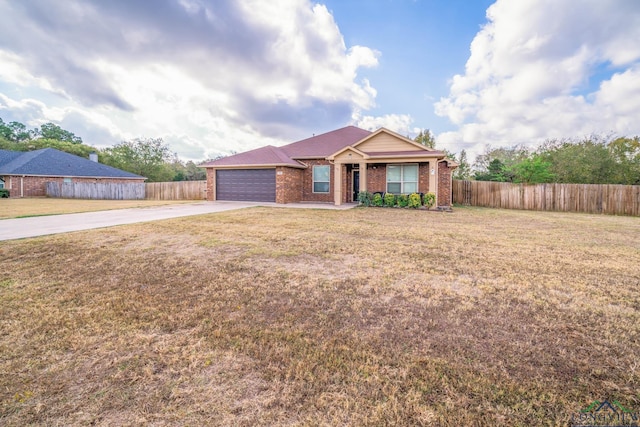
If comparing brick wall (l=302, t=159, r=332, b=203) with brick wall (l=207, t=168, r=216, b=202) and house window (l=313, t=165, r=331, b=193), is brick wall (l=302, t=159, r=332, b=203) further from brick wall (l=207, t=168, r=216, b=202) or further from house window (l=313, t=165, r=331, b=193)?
brick wall (l=207, t=168, r=216, b=202)

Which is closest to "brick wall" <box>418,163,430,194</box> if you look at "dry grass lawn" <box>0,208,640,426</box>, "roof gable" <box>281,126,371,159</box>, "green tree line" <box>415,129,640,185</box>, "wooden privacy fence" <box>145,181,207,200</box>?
"roof gable" <box>281,126,371,159</box>

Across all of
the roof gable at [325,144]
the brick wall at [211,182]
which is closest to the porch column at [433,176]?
the roof gable at [325,144]

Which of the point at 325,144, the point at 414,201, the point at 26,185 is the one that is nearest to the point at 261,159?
the point at 325,144

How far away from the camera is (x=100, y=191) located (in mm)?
24781

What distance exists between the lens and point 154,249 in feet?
18.6

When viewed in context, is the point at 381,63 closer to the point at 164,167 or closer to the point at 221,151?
the point at 164,167

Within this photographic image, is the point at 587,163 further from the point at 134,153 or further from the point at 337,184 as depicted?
the point at 134,153

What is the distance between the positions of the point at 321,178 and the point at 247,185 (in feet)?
15.4

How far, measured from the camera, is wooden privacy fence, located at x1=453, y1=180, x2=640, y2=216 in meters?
14.3

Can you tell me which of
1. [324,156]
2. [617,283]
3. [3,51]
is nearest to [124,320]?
[617,283]

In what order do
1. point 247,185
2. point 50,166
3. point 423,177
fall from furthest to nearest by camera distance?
1. point 50,166
2. point 247,185
3. point 423,177

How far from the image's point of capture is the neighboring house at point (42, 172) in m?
24.6

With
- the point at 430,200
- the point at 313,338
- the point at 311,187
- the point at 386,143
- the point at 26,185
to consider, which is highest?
the point at 386,143

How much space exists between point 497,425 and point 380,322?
1.29 m
